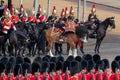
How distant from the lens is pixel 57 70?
66.5 feet

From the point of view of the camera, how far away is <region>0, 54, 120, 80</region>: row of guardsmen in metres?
19.3

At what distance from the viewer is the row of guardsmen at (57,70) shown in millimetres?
19312

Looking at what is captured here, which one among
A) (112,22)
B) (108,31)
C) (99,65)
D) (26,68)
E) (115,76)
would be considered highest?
(112,22)

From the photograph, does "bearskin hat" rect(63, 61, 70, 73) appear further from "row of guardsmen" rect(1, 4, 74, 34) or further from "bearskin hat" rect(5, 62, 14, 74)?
"row of guardsmen" rect(1, 4, 74, 34)

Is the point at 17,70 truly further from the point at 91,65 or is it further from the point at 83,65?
the point at 91,65

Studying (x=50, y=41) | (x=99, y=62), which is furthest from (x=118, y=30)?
(x=99, y=62)

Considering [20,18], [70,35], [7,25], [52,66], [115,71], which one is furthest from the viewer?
[20,18]

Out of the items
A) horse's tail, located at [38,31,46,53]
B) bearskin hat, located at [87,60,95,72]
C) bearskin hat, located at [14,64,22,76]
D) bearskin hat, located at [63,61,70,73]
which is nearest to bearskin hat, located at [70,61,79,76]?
bearskin hat, located at [63,61,70,73]

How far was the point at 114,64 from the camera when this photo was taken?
21.1m

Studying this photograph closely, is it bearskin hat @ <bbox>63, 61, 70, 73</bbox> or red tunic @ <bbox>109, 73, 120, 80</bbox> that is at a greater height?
bearskin hat @ <bbox>63, 61, 70, 73</bbox>

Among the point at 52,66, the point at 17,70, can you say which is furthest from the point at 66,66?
the point at 17,70

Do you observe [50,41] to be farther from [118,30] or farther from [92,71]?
[118,30]

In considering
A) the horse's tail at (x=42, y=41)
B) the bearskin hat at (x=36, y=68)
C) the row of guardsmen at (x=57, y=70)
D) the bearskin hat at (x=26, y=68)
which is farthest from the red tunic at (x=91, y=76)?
the horse's tail at (x=42, y=41)

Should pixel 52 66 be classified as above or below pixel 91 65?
above
